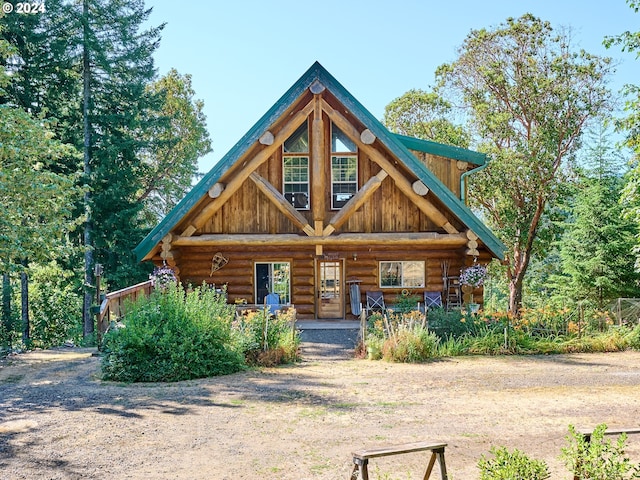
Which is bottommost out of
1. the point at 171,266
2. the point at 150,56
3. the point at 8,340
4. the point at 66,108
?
the point at 8,340

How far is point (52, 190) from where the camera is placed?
49.7ft

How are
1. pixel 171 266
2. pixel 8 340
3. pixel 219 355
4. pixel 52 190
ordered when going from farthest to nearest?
pixel 8 340 < pixel 171 266 < pixel 52 190 < pixel 219 355

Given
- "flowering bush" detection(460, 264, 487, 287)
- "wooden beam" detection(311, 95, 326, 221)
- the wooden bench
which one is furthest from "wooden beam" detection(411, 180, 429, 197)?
the wooden bench

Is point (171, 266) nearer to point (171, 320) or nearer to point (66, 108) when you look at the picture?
point (171, 320)

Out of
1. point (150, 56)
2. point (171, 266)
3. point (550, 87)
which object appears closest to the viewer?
point (171, 266)

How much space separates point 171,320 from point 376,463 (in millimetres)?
6040

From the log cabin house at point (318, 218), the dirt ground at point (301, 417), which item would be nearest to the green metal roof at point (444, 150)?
the log cabin house at point (318, 218)

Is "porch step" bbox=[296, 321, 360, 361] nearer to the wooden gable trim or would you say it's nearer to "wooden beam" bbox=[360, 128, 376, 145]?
the wooden gable trim

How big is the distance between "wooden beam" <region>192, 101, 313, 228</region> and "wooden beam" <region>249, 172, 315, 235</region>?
344mm

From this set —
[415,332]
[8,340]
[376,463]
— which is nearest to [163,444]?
[376,463]

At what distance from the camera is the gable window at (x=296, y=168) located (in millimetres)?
18750

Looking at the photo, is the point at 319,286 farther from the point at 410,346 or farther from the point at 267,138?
the point at 410,346

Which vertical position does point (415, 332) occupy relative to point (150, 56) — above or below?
below

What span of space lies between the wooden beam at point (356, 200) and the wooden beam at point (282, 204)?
0.59 m
